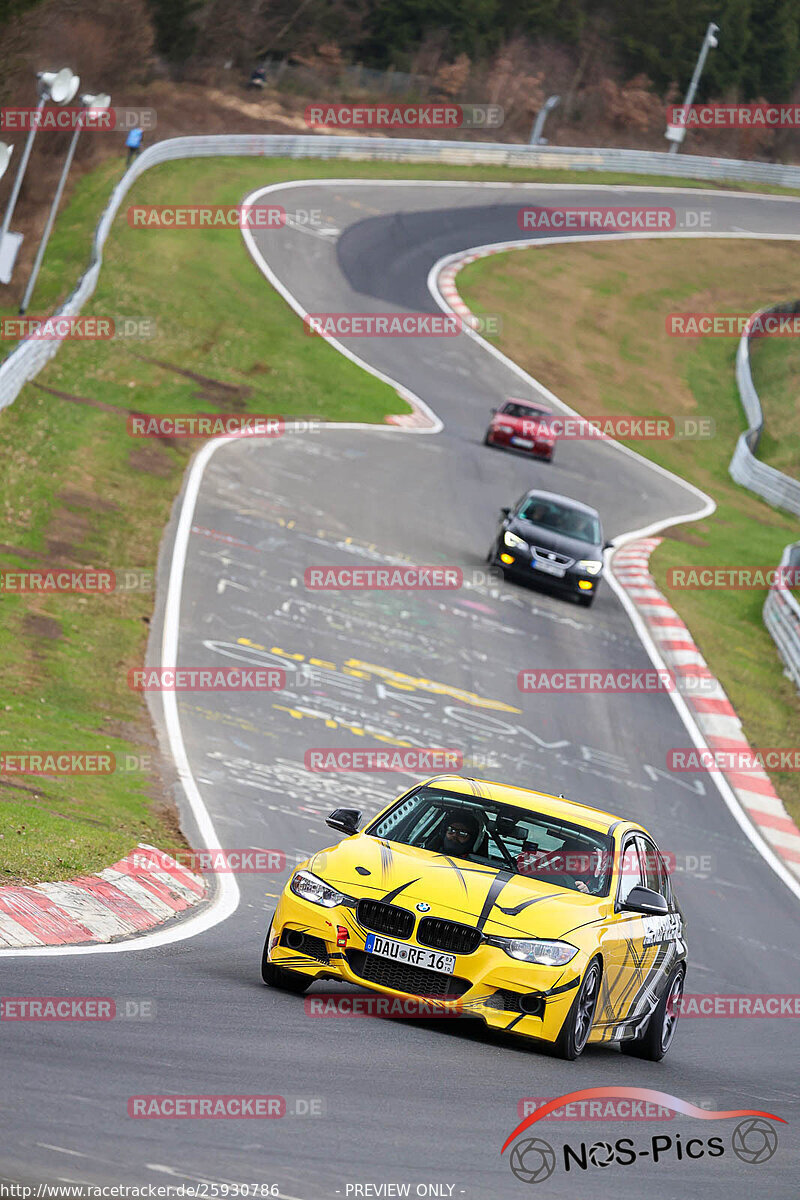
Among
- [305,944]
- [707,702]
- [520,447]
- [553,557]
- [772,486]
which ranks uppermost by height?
[305,944]

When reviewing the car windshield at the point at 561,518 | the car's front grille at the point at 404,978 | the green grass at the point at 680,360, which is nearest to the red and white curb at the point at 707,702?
the green grass at the point at 680,360

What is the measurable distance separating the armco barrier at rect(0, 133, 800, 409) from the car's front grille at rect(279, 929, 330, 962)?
93.6 ft

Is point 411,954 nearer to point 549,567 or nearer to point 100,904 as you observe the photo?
point 100,904

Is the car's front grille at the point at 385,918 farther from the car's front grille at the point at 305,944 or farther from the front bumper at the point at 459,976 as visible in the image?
the car's front grille at the point at 305,944

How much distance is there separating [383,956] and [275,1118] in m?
1.90

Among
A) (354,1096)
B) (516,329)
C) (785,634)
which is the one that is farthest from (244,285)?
(354,1096)

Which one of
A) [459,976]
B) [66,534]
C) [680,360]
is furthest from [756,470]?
[459,976]

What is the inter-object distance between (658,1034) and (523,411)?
2881cm

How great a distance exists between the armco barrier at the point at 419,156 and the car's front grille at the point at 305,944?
2852 centimetres

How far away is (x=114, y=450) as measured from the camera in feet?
95.6

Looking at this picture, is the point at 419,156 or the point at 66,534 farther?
the point at 419,156

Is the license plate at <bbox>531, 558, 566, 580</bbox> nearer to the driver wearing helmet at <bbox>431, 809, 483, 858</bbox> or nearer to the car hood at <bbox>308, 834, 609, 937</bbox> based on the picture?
the driver wearing helmet at <bbox>431, 809, 483, 858</bbox>

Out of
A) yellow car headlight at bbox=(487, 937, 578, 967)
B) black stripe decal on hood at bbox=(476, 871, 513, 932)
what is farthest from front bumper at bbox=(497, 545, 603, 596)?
yellow car headlight at bbox=(487, 937, 578, 967)

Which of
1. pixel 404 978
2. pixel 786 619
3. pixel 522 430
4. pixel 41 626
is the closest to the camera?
pixel 404 978
